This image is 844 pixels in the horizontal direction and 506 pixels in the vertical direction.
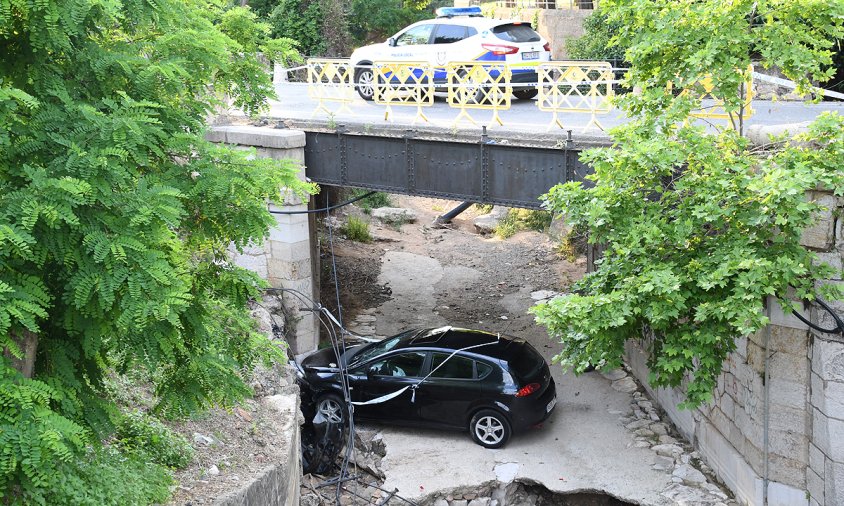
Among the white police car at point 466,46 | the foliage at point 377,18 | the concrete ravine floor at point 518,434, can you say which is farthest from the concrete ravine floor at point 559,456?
the foliage at point 377,18

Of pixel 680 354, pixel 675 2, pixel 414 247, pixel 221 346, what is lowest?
pixel 414 247

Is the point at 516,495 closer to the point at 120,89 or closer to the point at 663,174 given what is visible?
the point at 663,174

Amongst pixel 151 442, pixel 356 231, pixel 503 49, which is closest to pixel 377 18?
pixel 356 231

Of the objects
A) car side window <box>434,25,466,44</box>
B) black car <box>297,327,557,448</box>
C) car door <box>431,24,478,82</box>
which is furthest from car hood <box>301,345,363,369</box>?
car side window <box>434,25,466,44</box>

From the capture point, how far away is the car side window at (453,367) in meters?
13.0

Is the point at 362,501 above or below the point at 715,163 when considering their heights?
below

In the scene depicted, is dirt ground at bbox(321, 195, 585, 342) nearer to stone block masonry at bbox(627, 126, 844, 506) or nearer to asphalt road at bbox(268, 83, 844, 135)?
asphalt road at bbox(268, 83, 844, 135)

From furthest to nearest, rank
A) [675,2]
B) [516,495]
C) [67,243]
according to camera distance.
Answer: [516,495] → [675,2] → [67,243]

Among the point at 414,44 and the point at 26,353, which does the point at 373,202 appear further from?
the point at 26,353

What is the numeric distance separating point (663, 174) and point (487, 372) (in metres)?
4.74

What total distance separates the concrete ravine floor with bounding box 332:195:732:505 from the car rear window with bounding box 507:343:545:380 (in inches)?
43.7

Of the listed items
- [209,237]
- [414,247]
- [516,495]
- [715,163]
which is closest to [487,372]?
[516,495]

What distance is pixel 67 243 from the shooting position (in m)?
5.54

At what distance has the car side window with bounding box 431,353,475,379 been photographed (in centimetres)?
1302
